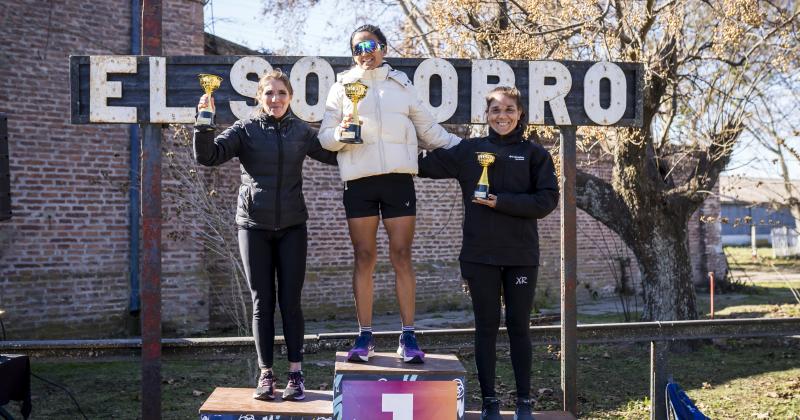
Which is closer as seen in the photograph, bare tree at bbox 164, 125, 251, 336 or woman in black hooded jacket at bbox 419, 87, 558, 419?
woman in black hooded jacket at bbox 419, 87, 558, 419

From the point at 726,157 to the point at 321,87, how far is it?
23.3ft

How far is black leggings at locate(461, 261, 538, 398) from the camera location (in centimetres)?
462

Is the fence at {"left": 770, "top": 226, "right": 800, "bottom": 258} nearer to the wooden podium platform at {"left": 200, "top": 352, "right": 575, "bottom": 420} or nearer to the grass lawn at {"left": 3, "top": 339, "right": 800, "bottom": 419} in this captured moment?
the grass lawn at {"left": 3, "top": 339, "right": 800, "bottom": 419}

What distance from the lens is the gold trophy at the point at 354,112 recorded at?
4.40 metres

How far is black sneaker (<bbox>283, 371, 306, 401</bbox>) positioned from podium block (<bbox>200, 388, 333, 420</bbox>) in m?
0.03

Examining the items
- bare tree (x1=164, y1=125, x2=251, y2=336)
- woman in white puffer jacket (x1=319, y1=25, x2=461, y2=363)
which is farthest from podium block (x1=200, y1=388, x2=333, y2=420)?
bare tree (x1=164, y1=125, x2=251, y2=336)

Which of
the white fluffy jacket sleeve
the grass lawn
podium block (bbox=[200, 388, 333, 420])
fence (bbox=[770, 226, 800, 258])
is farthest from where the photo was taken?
fence (bbox=[770, 226, 800, 258])

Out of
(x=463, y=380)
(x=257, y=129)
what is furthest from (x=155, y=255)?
(x=463, y=380)

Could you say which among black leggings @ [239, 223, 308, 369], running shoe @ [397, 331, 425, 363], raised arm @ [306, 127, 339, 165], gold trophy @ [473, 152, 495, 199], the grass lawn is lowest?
the grass lawn

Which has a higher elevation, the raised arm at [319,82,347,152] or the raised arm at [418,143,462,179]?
the raised arm at [319,82,347,152]

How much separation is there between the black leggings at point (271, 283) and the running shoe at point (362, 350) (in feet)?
1.05

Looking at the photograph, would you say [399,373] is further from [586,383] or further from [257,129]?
[586,383]

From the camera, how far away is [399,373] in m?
4.36

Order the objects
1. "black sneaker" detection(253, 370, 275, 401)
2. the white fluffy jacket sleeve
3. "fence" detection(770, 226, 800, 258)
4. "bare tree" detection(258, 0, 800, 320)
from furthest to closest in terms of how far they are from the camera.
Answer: "fence" detection(770, 226, 800, 258), "bare tree" detection(258, 0, 800, 320), the white fluffy jacket sleeve, "black sneaker" detection(253, 370, 275, 401)
